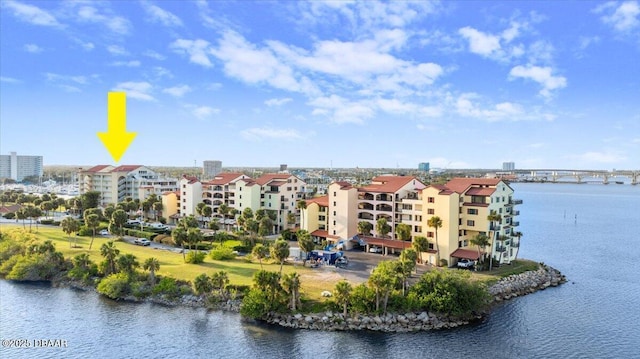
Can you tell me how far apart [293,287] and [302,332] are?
12.7 ft

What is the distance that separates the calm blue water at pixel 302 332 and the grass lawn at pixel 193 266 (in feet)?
18.8

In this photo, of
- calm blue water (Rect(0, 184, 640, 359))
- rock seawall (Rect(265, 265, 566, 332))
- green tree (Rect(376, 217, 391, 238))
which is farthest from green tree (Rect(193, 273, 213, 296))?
green tree (Rect(376, 217, 391, 238))

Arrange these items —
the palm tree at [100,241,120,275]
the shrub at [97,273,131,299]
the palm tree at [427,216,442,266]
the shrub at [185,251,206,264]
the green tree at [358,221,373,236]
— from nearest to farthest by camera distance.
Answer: the shrub at [97,273,131,299], the palm tree at [100,241,120,275], the palm tree at [427,216,442,266], the shrub at [185,251,206,264], the green tree at [358,221,373,236]

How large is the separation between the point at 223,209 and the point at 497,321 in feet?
160

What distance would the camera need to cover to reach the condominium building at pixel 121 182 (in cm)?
10025

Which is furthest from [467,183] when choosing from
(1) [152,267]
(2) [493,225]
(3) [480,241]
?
(1) [152,267]

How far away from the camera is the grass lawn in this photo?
143ft

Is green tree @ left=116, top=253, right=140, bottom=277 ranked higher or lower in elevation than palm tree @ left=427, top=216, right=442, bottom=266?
lower

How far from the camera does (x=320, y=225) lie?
66.6 meters

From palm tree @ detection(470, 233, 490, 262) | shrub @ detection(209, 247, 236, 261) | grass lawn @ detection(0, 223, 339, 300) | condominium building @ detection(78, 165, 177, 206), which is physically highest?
condominium building @ detection(78, 165, 177, 206)

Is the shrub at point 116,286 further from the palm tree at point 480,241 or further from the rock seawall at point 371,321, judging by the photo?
the palm tree at point 480,241

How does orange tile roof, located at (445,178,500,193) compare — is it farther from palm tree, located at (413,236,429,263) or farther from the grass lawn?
the grass lawn

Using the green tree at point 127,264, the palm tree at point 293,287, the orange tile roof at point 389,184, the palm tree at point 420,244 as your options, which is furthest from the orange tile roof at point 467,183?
the green tree at point 127,264

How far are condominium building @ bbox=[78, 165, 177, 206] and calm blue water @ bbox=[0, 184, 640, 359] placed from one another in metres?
52.0
